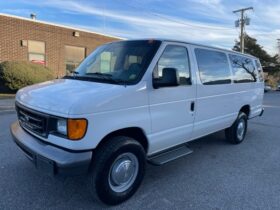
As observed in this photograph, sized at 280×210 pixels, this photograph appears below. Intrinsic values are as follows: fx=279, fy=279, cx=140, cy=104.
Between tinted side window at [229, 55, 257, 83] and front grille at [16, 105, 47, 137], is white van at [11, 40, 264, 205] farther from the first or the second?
tinted side window at [229, 55, 257, 83]

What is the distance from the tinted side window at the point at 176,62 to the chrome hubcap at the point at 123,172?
114 centimetres

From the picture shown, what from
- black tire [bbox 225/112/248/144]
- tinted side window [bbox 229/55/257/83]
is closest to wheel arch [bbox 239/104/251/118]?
black tire [bbox 225/112/248/144]

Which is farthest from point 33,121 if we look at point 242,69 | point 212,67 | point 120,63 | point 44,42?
point 44,42

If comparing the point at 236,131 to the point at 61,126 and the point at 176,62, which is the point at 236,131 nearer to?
the point at 176,62

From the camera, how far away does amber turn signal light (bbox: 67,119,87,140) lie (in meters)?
2.92

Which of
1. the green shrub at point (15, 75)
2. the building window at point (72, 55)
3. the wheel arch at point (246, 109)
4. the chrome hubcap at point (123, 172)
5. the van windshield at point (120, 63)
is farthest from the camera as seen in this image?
the building window at point (72, 55)

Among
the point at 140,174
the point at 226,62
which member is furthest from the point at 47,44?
the point at 140,174

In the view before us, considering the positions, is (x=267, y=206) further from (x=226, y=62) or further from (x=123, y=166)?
(x=226, y=62)

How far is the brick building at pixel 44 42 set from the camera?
1681 centimetres

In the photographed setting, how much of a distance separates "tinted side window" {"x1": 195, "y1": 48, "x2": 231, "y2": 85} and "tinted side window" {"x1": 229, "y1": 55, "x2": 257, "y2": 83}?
367 millimetres

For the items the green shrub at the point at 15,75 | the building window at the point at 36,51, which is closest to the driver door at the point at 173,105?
the green shrub at the point at 15,75

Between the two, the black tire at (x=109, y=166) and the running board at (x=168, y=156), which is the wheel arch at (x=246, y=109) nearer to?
the running board at (x=168, y=156)

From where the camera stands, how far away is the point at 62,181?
157 inches

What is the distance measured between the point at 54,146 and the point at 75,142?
1.02ft
